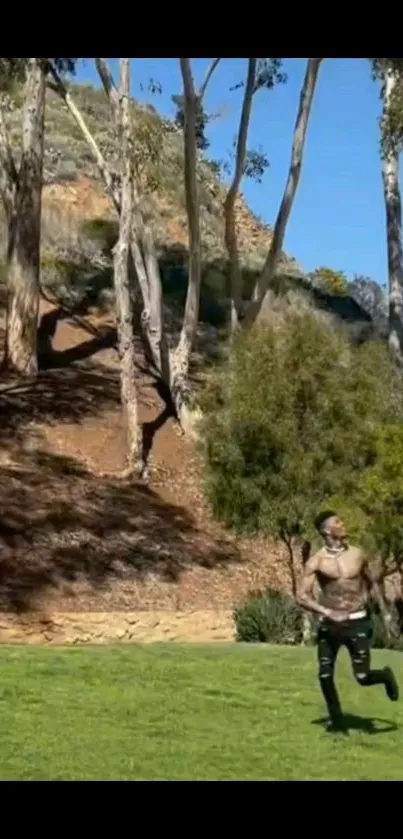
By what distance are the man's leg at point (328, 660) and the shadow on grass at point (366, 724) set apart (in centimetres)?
32

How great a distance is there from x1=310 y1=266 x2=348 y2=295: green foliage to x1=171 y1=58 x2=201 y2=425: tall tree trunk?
12.9 metres

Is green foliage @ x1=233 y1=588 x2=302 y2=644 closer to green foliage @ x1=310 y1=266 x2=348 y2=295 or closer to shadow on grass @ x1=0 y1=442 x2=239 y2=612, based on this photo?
shadow on grass @ x1=0 y1=442 x2=239 y2=612

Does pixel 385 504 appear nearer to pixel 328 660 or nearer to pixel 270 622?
pixel 270 622

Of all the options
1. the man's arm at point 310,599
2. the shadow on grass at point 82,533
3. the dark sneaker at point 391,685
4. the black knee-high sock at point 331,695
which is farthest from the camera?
the shadow on grass at point 82,533

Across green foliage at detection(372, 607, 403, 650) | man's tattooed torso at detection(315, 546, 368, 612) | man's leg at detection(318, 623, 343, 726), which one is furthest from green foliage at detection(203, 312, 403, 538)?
man's tattooed torso at detection(315, 546, 368, 612)

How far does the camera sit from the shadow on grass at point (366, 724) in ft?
32.0

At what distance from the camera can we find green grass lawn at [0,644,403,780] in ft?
29.1

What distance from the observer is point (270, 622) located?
1781 cm

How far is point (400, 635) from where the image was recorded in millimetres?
Result: 17797

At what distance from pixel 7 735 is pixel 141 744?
3.00ft

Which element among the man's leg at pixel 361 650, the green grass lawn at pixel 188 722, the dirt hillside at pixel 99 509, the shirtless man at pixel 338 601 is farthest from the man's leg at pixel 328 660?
the dirt hillside at pixel 99 509

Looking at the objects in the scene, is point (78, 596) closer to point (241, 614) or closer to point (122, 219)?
point (241, 614)

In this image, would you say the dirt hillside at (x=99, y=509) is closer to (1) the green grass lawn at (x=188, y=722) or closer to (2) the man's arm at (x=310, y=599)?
(1) the green grass lawn at (x=188, y=722)
